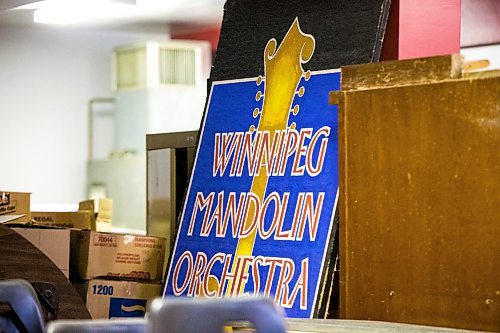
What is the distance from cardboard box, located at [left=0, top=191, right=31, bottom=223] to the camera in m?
5.79

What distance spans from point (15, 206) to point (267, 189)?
1968mm

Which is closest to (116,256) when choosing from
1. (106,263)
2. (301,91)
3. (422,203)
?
(106,263)

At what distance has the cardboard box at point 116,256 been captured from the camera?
17.3 feet

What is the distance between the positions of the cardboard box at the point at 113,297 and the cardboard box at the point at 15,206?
0.73 meters

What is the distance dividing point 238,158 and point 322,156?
0.57 metres

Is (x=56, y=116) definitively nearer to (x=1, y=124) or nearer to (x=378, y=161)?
(x=1, y=124)

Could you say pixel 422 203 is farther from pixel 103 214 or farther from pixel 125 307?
pixel 103 214

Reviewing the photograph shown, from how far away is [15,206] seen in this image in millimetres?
5883

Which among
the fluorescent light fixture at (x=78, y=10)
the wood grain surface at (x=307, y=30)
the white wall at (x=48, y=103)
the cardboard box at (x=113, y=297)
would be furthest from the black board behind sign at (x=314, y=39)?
the white wall at (x=48, y=103)

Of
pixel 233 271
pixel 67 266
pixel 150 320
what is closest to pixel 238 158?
pixel 233 271

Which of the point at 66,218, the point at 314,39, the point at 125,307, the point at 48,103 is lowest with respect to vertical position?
the point at 125,307

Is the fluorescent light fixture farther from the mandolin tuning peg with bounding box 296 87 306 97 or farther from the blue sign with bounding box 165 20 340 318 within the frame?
the mandolin tuning peg with bounding box 296 87 306 97

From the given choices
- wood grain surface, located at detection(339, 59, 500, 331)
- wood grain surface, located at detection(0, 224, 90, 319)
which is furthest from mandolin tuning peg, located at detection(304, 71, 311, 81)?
wood grain surface, located at detection(0, 224, 90, 319)

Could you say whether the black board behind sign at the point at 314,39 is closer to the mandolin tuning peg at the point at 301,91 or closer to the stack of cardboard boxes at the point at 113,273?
the mandolin tuning peg at the point at 301,91
